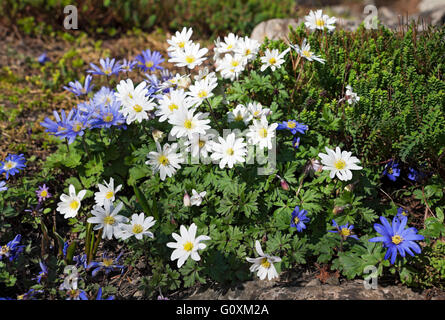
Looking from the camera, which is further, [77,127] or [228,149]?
[77,127]

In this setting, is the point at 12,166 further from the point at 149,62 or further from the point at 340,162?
the point at 340,162

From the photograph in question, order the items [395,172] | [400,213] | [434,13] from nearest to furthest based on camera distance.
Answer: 1. [400,213]
2. [395,172]
3. [434,13]

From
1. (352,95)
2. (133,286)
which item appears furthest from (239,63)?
(133,286)

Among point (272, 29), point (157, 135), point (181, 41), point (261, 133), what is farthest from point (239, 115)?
point (272, 29)

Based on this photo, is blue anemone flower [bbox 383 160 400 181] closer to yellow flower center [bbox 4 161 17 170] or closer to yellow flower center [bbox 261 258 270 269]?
yellow flower center [bbox 261 258 270 269]

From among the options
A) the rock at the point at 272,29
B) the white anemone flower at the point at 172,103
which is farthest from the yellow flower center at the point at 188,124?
the rock at the point at 272,29

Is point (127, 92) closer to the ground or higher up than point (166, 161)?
higher up

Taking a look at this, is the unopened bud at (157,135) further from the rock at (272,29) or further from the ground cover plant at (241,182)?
the rock at (272,29)
